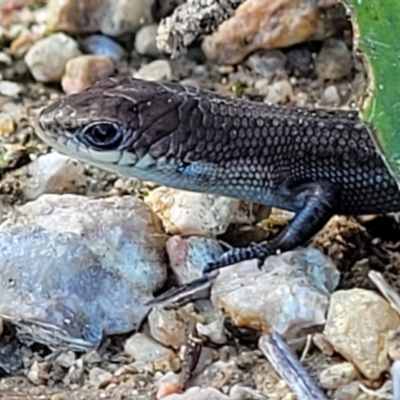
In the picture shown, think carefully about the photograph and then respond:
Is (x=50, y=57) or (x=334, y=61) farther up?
(x=334, y=61)

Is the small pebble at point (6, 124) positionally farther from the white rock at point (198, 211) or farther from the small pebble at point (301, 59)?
the small pebble at point (301, 59)

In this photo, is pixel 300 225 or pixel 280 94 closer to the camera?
pixel 300 225

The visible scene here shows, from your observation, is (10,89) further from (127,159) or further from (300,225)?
(300,225)

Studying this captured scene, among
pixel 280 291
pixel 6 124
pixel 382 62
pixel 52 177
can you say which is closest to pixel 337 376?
pixel 280 291

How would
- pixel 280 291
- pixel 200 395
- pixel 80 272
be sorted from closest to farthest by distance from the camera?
pixel 200 395, pixel 280 291, pixel 80 272

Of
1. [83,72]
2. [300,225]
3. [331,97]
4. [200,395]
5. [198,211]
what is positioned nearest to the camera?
[200,395]

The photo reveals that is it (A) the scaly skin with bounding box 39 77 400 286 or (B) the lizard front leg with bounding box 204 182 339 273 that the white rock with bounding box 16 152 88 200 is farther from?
(B) the lizard front leg with bounding box 204 182 339 273

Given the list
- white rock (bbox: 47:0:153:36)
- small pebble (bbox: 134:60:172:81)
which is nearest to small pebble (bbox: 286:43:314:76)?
small pebble (bbox: 134:60:172:81)

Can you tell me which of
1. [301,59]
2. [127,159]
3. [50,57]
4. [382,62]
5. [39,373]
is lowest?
[39,373]
